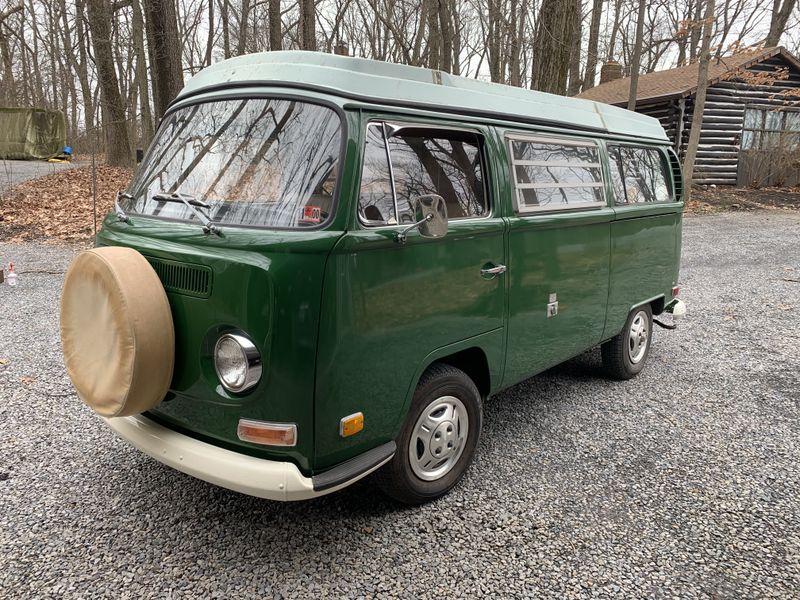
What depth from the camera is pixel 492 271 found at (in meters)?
3.25

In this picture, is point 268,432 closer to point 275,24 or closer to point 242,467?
point 242,467

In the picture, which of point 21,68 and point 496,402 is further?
point 21,68

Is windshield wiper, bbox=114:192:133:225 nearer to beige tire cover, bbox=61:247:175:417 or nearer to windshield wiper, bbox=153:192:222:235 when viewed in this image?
windshield wiper, bbox=153:192:222:235

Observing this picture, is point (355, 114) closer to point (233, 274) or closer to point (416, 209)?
point (416, 209)

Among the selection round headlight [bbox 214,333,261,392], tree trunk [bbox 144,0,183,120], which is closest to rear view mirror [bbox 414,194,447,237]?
round headlight [bbox 214,333,261,392]

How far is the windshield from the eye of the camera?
2561mm

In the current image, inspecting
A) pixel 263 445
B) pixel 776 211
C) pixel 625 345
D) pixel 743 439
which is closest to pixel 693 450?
pixel 743 439

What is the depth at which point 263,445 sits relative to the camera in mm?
2475

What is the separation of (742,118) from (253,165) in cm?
2285

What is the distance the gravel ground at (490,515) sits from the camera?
258cm

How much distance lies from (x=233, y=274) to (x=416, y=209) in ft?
2.88

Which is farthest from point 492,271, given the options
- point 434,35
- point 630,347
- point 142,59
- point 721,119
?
point 721,119

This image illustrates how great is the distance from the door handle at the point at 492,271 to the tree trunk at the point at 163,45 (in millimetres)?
9338

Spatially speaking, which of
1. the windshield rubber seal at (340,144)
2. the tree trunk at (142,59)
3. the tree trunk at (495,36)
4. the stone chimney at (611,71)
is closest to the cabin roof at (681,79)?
the stone chimney at (611,71)
